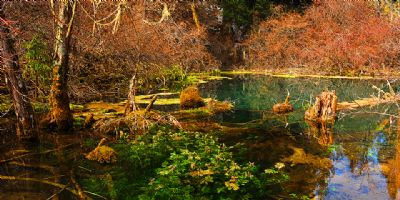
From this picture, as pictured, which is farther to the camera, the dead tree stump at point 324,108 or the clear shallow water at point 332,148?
the dead tree stump at point 324,108

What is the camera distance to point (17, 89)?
884cm

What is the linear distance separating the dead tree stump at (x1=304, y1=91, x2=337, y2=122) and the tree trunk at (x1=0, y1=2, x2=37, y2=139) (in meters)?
9.75

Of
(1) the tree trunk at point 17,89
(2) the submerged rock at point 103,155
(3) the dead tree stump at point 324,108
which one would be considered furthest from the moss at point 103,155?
(3) the dead tree stump at point 324,108

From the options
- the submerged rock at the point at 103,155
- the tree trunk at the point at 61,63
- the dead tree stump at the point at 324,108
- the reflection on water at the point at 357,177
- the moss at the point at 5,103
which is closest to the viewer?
the reflection on water at the point at 357,177

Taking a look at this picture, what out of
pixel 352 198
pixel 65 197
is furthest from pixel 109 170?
pixel 352 198

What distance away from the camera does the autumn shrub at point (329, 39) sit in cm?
3303

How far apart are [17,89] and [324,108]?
1054cm

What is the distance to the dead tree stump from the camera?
13953mm

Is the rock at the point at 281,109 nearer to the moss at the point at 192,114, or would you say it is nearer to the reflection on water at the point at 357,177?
the moss at the point at 192,114

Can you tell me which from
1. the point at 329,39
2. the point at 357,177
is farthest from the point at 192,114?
the point at 329,39

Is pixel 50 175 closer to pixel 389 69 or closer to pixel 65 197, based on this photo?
pixel 65 197

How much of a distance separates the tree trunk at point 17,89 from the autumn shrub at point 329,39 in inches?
1135

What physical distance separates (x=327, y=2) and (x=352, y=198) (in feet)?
116

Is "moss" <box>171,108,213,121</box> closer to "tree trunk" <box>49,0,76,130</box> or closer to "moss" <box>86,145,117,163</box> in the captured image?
"tree trunk" <box>49,0,76,130</box>
